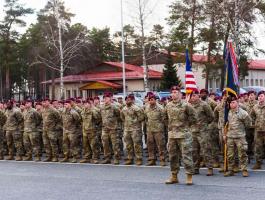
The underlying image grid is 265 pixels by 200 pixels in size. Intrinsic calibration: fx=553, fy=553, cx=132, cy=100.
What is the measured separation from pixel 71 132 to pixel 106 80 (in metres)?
45.4

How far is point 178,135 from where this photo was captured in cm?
1113

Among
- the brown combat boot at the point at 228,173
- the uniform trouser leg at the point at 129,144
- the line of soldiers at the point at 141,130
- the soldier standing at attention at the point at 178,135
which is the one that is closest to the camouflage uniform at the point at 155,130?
the line of soldiers at the point at 141,130

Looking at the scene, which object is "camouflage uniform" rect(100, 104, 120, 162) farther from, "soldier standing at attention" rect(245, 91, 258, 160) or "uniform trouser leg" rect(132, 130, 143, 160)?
"soldier standing at attention" rect(245, 91, 258, 160)

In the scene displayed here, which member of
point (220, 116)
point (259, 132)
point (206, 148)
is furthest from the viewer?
point (220, 116)

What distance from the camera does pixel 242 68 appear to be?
46469 millimetres

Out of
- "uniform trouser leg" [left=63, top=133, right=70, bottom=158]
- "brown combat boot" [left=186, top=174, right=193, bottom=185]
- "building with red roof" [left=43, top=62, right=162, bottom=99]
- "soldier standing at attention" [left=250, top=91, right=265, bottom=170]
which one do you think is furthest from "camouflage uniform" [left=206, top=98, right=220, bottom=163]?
"building with red roof" [left=43, top=62, right=162, bottom=99]

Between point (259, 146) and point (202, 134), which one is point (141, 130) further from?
point (259, 146)

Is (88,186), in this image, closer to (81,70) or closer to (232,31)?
(232,31)

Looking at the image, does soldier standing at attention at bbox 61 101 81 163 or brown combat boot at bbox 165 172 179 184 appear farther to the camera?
soldier standing at attention at bbox 61 101 81 163

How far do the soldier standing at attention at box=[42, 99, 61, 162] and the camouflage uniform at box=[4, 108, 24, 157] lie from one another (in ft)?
3.46

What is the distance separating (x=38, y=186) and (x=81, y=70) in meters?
54.3

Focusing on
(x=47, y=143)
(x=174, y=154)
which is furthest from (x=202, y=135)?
(x=47, y=143)

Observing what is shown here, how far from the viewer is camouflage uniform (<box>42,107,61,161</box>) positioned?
1633cm

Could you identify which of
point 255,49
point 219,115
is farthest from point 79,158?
point 255,49
